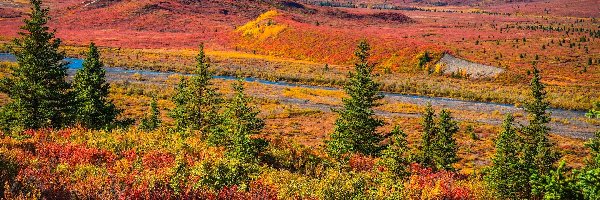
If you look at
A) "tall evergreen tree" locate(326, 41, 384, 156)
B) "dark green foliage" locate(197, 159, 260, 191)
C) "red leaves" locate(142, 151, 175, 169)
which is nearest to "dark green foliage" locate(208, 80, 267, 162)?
"red leaves" locate(142, 151, 175, 169)

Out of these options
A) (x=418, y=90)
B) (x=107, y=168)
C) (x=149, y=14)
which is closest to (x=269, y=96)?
(x=418, y=90)

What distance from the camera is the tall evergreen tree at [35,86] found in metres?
21.3

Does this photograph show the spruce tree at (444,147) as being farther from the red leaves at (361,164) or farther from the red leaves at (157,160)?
the red leaves at (157,160)

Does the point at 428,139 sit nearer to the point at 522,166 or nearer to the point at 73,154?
the point at 522,166

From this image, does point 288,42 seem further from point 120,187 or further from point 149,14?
point 120,187

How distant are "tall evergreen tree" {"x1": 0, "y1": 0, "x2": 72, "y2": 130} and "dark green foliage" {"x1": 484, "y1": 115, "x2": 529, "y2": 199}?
19515 millimetres

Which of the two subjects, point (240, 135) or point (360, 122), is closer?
point (240, 135)

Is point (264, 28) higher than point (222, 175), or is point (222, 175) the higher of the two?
point (264, 28)

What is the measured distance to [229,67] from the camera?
2844 inches

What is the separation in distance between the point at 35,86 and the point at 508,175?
2120 centimetres

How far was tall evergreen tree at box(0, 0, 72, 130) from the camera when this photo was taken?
21328mm

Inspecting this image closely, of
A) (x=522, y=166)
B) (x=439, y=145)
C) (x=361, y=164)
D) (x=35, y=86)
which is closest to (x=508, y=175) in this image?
(x=522, y=166)

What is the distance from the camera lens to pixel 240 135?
1388cm

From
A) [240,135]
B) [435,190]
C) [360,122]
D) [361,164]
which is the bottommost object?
[361,164]
